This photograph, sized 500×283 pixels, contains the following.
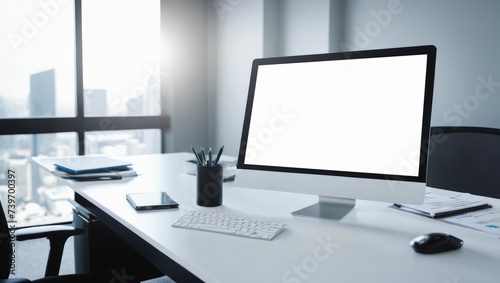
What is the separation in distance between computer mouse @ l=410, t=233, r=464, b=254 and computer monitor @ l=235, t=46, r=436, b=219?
0.41 ft

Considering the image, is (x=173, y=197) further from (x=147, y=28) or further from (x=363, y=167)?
(x=147, y=28)

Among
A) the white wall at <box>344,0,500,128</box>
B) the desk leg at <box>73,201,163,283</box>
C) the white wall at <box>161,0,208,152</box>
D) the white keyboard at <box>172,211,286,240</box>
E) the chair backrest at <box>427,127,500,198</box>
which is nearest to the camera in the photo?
the white keyboard at <box>172,211,286,240</box>

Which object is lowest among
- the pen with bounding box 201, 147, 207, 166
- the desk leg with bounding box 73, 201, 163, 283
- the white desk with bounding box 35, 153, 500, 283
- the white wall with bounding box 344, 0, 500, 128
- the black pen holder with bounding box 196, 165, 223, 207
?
the desk leg with bounding box 73, 201, 163, 283

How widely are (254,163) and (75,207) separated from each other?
798mm

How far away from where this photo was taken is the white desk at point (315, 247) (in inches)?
25.6

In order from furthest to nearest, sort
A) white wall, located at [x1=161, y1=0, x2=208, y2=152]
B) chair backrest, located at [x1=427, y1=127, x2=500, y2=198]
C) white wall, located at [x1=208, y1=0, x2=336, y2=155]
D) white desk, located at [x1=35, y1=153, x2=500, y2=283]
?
white wall, located at [x1=161, y1=0, x2=208, y2=152] → white wall, located at [x1=208, y1=0, x2=336, y2=155] → chair backrest, located at [x1=427, y1=127, x2=500, y2=198] → white desk, located at [x1=35, y1=153, x2=500, y2=283]

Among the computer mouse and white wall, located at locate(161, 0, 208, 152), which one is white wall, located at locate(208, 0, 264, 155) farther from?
the computer mouse

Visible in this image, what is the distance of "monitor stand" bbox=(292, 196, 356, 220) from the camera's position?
0.98 metres

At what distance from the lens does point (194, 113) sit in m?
3.74

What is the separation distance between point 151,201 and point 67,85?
243cm

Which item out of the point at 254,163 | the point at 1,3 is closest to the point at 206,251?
the point at 254,163

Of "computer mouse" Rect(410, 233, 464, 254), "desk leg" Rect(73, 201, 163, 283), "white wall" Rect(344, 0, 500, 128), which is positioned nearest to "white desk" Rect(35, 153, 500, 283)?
"computer mouse" Rect(410, 233, 464, 254)

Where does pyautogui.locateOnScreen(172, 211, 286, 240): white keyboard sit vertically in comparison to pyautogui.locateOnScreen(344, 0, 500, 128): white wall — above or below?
below

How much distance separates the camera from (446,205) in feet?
3.51
